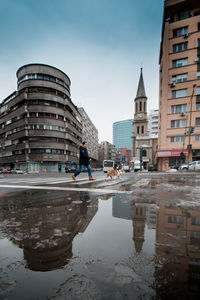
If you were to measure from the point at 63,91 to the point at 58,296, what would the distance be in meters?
45.5

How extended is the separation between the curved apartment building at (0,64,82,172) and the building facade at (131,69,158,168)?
31.8 metres

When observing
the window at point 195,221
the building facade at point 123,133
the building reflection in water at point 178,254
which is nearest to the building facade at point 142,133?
the window at point 195,221

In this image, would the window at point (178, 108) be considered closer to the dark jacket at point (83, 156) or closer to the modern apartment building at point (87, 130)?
the dark jacket at point (83, 156)

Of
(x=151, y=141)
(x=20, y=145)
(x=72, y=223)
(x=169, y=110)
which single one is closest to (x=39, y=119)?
(x=20, y=145)

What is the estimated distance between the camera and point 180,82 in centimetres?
2700

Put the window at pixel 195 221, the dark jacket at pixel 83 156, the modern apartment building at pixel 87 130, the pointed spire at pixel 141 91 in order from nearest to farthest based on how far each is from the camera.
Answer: the window at pixel 195 221, the dark jacket at pixel 83 156, the modern apartment building at pixel 87 130, the pointed spire at pixel 141 91

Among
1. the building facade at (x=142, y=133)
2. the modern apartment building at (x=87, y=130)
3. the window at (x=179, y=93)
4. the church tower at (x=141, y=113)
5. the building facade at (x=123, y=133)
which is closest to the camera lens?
the window at (x=179, y=93)

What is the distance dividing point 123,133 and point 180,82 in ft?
463

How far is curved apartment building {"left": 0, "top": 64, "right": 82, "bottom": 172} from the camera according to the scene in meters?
37.4

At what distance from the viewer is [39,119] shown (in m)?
37.4

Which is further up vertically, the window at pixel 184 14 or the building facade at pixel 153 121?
the window at pixel 184 14

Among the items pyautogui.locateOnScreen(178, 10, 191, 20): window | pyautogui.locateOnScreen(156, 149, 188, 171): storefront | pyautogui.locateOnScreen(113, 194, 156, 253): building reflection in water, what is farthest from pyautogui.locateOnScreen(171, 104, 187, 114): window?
pyautogui.locateOnScreen(113, 194, 156, 253): building reflection in water

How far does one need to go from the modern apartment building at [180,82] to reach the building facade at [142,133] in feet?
106

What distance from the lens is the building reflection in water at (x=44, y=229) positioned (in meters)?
1.17
